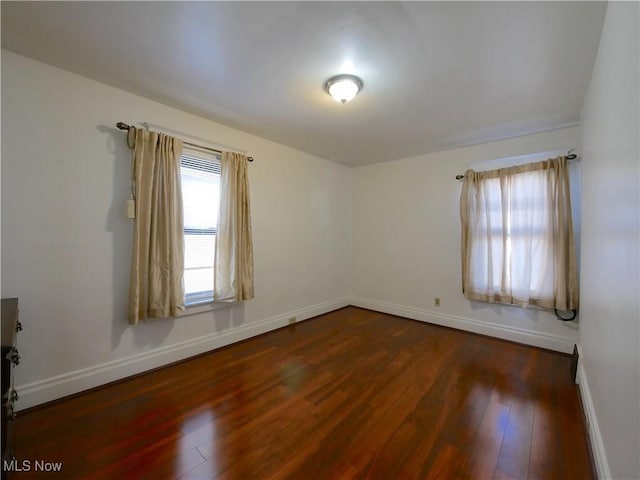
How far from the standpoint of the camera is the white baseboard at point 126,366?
189 cm

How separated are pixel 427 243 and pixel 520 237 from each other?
110cm

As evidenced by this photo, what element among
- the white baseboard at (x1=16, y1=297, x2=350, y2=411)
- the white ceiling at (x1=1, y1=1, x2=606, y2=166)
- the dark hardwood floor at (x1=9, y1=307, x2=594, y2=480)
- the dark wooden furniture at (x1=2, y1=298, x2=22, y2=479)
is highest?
the white ceiling at (x1=1, y1=1, x2=606, y2=166)

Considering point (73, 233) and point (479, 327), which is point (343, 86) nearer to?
point (73, 233)

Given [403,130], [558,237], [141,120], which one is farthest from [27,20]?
[558,237]

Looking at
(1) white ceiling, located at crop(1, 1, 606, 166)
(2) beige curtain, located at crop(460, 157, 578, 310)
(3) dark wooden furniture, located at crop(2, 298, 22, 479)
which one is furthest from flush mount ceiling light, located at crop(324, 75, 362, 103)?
(3) dark wooden furniture, located at crop(2, 298, 22, 479)

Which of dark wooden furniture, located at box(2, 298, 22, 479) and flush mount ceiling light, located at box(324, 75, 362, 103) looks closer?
dark wooden furniture, located at box(2, 298, 22, 479)

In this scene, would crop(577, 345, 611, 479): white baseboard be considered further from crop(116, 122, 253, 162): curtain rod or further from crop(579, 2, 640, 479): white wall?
crop(116, 122, 253, 162): curtain rod

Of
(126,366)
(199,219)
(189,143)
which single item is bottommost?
(126,366)

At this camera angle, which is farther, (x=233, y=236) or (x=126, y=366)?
(x=233, y=236)

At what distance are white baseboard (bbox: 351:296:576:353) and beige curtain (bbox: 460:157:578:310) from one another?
0.35 m

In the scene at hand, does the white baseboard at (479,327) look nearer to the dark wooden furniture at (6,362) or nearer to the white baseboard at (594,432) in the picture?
the white baseboard at (594,432)

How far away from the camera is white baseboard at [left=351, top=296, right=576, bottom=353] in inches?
113

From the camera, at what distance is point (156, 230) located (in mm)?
2340

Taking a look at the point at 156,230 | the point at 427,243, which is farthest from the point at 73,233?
the point at 427,243
